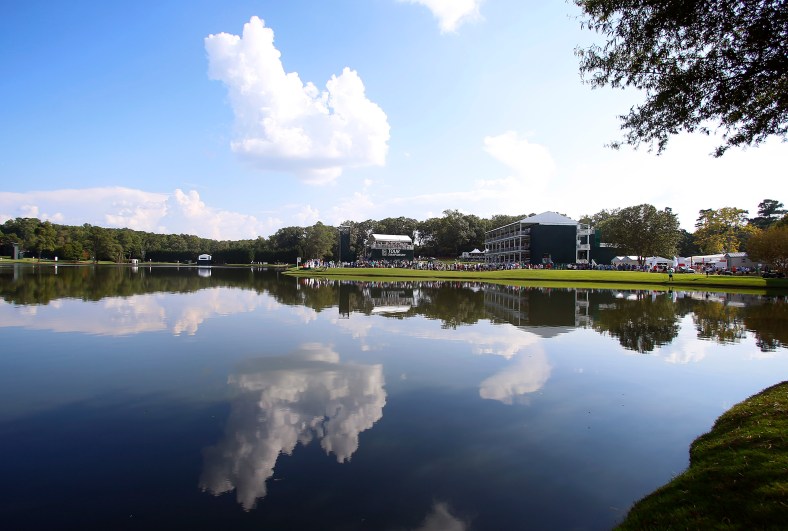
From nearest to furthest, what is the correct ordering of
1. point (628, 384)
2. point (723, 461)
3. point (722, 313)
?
point (723, 461)
point (628, 384)
point (722, 313)

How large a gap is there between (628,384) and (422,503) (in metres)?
7.35

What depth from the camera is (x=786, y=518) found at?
4.36 metres

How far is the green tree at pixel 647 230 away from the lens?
8875cm

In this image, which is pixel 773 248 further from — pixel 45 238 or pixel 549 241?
pixel 45 238

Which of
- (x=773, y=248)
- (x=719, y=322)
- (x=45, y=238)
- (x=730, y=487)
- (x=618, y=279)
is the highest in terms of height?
(x=45, y=238)

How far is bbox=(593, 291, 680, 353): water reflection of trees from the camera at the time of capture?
1608cm

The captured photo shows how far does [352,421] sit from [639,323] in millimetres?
17166

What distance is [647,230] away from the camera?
89.1 meters

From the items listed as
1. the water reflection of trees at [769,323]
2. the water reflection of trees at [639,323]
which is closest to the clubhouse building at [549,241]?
the water reflection of trees at [769,323]

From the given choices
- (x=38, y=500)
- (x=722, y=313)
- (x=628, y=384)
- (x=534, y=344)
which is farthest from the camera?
(x=722, y=313)

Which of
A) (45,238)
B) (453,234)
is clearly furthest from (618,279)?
(45,238)

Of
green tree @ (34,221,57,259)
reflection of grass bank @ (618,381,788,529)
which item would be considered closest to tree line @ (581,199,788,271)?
reflection of grass bank @ (618,381,788,529)

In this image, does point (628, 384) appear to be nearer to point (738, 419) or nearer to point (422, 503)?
point (738, 419)

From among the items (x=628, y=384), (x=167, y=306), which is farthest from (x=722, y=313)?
(x=167, y=306)
